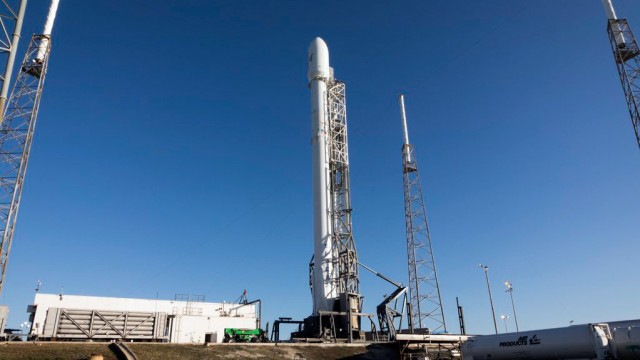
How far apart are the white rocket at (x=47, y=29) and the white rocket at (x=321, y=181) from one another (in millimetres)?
30196

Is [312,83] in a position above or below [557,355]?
above

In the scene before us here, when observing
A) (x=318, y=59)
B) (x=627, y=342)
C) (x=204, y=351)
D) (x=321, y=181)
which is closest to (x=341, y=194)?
(x=321, y=181)

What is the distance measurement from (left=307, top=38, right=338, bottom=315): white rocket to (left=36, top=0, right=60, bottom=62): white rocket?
99.1 feet

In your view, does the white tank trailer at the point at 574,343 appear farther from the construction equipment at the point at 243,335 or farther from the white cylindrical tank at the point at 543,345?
the construction equipment at the point at 243,335

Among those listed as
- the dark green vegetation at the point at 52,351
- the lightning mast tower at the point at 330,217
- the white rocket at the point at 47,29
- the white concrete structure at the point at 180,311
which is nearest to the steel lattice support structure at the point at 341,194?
the lightning mast tower at the point at 330,217

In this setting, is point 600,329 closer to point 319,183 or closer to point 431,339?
point 431,339

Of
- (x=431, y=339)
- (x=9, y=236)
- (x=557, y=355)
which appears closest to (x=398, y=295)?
(x=431, y=339)

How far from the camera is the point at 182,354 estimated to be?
32.1 metres

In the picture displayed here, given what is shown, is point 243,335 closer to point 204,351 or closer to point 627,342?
point 204,351

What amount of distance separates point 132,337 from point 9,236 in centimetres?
1777

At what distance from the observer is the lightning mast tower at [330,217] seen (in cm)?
4722

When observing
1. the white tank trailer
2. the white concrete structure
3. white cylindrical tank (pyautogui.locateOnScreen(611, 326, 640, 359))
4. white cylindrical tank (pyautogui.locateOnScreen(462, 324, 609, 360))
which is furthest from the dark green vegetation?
white cylindrical tank (pyautogui.locateOnScreen(611, 326, 640, 359))

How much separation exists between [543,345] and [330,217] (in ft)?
89.4

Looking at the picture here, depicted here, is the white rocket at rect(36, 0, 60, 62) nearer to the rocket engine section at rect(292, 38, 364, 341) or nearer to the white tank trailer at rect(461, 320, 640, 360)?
the rocket engine section at rect(292, 38, 364, 341)
